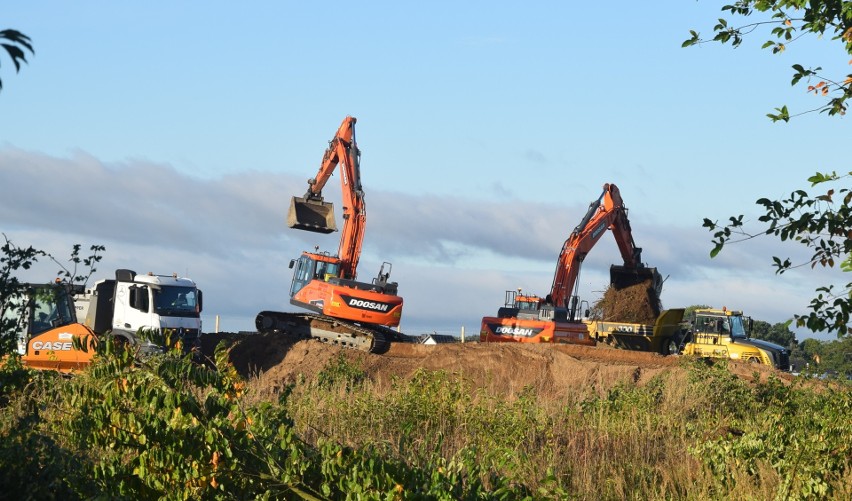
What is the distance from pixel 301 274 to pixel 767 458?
23.4 m

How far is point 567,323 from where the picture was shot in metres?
33.5

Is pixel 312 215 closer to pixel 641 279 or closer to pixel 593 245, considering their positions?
pixel 593 245

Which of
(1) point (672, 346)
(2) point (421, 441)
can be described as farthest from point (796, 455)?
(1) point (672, 346)

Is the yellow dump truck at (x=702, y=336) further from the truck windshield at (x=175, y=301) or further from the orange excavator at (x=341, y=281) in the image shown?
the truck windshield at (x=175, y=301)

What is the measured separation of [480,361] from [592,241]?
7454 millimetres

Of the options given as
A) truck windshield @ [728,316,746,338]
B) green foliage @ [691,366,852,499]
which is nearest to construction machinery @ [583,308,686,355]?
truck windshield @ [728,316,746,338]

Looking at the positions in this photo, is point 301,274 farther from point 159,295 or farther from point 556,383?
point 556,383

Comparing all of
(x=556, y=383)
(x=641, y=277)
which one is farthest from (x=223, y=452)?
(x=641, y=277)

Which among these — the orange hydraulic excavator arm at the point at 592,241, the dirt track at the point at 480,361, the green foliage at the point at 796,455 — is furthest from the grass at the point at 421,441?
the orange hydraulic excavator arm at the point at 592,241

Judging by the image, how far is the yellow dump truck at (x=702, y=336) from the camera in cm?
3512

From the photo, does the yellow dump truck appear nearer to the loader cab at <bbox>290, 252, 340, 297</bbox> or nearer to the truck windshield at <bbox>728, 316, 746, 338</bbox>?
the truck windshield at <bbox>728, 316, 746, 338</bbox>

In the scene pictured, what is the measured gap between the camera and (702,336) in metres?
35.8

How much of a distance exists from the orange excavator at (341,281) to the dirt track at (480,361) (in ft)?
3.26

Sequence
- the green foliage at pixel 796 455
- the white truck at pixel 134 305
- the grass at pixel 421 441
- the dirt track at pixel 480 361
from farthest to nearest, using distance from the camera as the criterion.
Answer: the dirt track at pixel 480 361
the white truck at pixel 134 305
the green foliage at pixel 796 455
the grass at pixel 421 441
